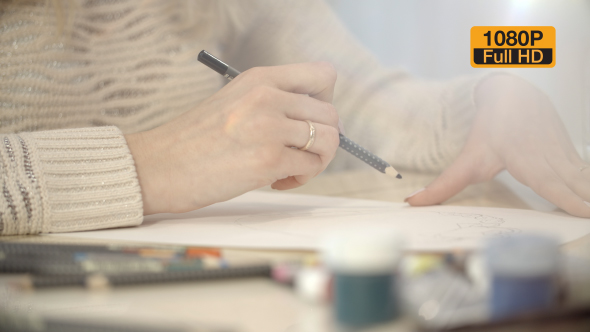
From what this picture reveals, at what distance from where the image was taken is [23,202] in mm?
280

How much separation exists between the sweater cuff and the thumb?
0.21 metres

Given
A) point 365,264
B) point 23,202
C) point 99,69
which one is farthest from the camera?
point 99,69

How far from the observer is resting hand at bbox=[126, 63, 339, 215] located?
311 mm

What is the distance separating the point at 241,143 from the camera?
313 millimetres

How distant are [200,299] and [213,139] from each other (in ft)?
0.61

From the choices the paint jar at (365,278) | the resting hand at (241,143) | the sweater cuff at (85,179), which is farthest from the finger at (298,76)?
the paint jar at (365,278)

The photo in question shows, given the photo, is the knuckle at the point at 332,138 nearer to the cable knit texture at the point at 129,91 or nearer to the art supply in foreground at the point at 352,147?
the art supply in foreground at the point at 352,147

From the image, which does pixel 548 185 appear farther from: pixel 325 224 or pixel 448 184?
pixel 325 224

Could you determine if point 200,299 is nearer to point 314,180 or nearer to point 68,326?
point 68,326

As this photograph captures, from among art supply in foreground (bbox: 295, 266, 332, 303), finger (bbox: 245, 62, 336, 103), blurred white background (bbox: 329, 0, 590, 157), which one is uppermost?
blurred white background (bbox: 329, 0, 590, 157)

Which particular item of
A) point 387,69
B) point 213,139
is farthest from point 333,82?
point 387,69

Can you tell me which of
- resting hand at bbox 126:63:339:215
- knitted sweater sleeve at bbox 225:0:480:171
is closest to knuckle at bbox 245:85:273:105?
resting hand at bbox 126:63:339:215

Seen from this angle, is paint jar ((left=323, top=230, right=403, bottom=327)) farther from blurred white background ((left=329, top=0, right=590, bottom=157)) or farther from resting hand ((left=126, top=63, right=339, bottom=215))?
blurred white background ((left=329, top=0, right=590, bottom=157))

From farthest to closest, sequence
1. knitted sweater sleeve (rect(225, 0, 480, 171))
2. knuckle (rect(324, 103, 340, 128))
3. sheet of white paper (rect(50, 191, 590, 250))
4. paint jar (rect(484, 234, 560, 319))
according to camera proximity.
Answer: knitted sweater sleeve (rect(225, 0, 480, 171))
knuckle (rect(324, 103, 340, 128))
sheet of white paper (rect(50, 191, 590, 250))
paint jar (rect(484, 234, 560, 319))
